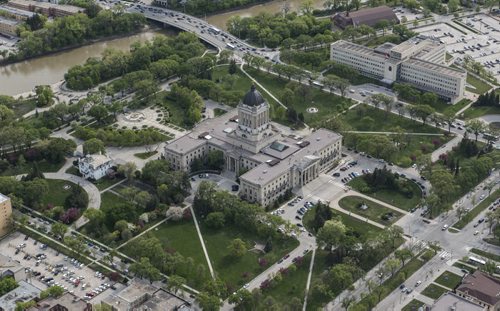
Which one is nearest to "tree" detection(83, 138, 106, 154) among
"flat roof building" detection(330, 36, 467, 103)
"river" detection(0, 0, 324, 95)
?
"river" detection(0, 0, 324, 95)

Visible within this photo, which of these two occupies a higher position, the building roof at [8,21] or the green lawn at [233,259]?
the building roof at [8,21]

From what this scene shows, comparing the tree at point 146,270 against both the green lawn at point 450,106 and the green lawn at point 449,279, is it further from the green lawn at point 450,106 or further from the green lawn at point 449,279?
the green lawn at point 450,106

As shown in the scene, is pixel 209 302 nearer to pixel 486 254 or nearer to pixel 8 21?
pixel 486 254

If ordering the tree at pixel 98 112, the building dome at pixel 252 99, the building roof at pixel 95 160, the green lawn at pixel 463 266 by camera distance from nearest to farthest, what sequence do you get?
the green lawn at pixel 463 266
the building roof at pixel 95 160
the building dome at pixel 252 99
the tree at pixel 98 112

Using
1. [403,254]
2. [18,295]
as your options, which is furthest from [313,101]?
[18,295]

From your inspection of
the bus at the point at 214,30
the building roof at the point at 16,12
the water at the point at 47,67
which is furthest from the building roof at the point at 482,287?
the building roof at the point at 16,12

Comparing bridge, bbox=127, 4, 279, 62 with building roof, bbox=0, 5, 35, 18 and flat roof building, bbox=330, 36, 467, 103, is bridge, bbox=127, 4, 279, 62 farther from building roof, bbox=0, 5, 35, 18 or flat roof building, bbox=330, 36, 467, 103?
building roof, bbox=0, 5, 35, 18
